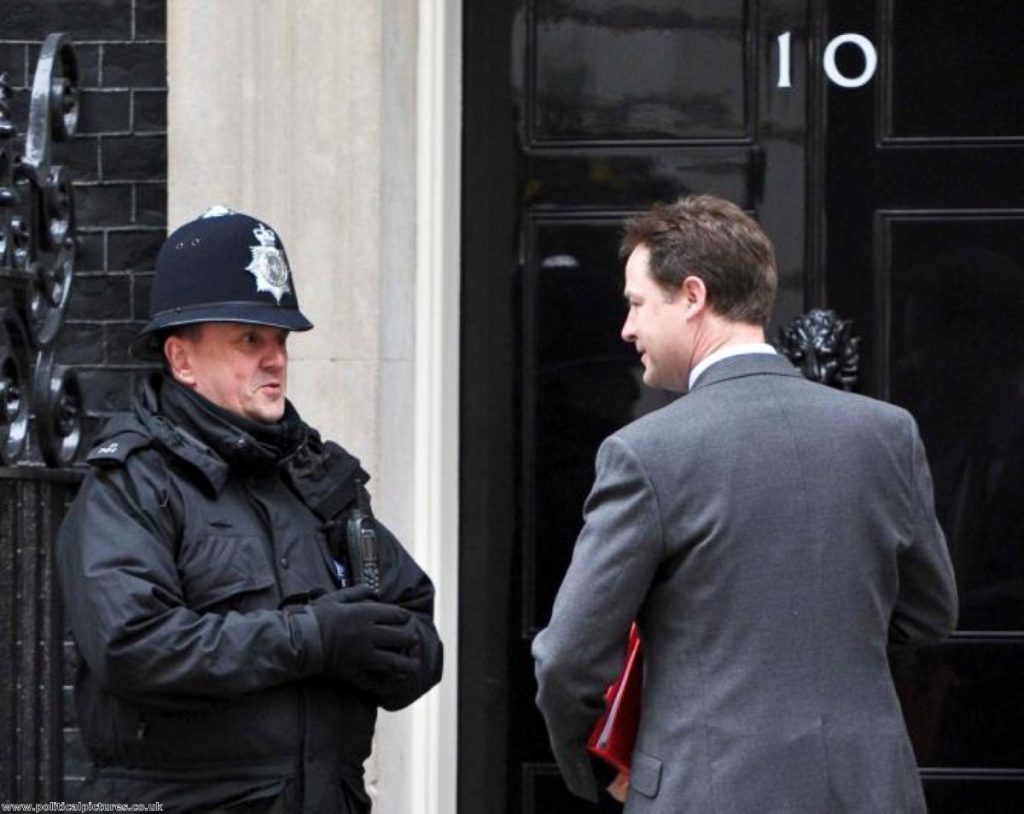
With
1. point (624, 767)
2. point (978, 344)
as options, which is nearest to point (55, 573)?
point (624, 767)

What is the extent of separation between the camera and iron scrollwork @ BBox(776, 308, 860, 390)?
5.76m

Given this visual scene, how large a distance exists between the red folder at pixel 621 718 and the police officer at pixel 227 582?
0.48m

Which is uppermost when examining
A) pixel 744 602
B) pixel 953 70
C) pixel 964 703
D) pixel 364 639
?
pixel 953 70

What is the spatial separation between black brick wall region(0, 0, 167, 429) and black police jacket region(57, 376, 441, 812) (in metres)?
1.71

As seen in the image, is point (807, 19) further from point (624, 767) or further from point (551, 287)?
point (624, 767)

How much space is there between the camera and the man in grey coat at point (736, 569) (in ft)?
11.5

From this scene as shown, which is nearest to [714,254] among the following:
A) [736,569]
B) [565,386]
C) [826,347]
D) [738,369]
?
[738,369]

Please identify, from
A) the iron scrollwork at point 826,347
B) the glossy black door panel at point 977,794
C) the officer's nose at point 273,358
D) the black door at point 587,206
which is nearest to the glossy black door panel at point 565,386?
the black door at point 587,206

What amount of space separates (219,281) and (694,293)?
978 millimetres

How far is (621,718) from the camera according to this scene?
370cm

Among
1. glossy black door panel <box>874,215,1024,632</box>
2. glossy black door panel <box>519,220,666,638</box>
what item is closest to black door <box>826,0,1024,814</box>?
glossy black door panel <box>874,215,1024,632</box>

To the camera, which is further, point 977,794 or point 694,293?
point 977,794

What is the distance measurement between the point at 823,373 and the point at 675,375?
6.93 ft

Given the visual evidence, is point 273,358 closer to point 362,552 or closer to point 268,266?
point 268,266
